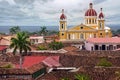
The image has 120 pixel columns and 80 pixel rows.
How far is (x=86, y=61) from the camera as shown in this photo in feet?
161

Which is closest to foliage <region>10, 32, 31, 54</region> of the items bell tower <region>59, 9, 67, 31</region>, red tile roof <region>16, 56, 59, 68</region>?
red tile roof <region>16, 56, 59, 68</region>

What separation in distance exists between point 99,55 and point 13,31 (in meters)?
79.4

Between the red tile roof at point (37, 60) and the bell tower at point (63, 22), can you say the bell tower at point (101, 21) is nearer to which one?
the bell tower at point (63, 22)

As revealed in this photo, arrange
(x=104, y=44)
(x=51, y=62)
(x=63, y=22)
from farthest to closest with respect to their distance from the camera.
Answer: (x=63, y=22), (x=104, y=44), (x=51, y=62)

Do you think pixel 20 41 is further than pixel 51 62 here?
No

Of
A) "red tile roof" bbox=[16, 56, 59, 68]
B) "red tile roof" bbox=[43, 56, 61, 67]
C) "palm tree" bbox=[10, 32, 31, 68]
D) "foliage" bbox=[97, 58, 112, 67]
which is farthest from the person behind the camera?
"red tile roof" bbox=[16, 56, 59, 68]

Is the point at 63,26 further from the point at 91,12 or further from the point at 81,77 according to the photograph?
the point at 81,77

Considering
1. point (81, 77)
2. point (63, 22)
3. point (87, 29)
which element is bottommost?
point (81, 77)

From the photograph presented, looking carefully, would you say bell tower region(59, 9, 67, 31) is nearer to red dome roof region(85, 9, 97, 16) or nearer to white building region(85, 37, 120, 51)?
red dome roof region(85, 9, 97, 16)

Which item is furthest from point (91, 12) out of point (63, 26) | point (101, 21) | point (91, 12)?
point (63, 26)

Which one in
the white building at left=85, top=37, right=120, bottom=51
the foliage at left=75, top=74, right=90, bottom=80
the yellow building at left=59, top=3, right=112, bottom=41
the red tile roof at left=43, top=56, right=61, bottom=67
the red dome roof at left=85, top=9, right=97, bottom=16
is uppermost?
the red dome roof at left=85, top=9, right=97, bottom=16

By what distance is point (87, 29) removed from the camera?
83.5 metres

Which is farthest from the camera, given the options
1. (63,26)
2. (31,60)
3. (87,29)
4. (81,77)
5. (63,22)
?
(63,26)

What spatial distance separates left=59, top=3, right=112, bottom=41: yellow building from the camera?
83.8 m
